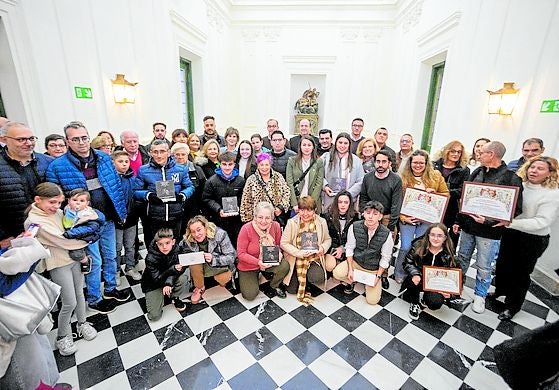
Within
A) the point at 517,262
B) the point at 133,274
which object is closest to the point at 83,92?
the point at 133,274

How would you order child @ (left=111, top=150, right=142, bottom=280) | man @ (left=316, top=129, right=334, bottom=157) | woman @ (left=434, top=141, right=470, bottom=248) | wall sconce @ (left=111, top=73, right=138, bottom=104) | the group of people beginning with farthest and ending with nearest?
wall sconce @ (left=111, top=73, right=138, bottom=104), man @ (left=316, top=129, right=334, bottom=157), woman @ (left=434, top=141, right=470, bottom=248), child @ (left=111, top=150, right=142, bottom=280), the group of people

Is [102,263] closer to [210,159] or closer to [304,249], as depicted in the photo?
[210,159]

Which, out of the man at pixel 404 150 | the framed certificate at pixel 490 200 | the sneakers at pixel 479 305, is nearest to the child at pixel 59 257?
the framed certificate at pixel 490 200

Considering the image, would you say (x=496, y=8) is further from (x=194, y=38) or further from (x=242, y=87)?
(x=242, y=87)

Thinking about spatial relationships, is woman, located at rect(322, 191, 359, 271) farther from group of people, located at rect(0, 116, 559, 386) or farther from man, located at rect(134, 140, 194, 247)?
man, located at rect(134, 140, 194, 247)

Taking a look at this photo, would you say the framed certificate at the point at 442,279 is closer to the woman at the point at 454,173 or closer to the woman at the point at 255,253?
the woman at the point at 454,173

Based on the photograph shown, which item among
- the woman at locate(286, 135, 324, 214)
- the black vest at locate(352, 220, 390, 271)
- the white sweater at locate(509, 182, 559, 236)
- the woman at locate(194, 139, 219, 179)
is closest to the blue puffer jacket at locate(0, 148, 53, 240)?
the woman at locate(194, 139, 219, 179)

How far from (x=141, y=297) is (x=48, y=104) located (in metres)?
2.65

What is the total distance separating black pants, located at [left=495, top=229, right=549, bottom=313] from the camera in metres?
2.50

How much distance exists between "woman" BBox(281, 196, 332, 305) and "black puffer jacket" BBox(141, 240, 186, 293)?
117 centimetres

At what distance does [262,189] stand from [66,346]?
7.38ft

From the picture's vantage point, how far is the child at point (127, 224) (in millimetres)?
2777

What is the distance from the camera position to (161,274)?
8.75ft

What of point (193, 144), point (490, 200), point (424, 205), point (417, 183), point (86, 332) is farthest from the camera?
point (193, 144)
